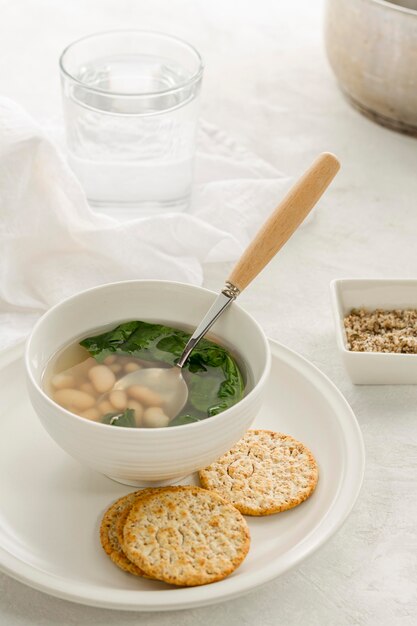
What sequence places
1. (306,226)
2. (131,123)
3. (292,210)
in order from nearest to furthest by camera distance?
1. (292,210)
2. (131,123)
3. (306,226)

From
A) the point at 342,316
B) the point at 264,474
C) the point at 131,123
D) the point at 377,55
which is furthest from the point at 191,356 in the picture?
the point at 377,55

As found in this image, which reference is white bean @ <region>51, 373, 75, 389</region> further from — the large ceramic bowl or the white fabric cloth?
the large ceramic bowl

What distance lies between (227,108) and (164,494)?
109 centimetres

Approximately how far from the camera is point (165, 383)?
0.98 metres

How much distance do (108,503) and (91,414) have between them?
0.09 metres

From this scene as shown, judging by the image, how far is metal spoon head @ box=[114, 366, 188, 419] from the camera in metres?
0.95

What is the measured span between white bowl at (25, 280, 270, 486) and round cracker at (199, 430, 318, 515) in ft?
0.17

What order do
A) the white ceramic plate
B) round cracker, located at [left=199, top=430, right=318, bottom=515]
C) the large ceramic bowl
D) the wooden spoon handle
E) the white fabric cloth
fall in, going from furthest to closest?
the large ceramic bowl, the white fabric cloth, the wooden spoon handle, round cracker, located at [left=199, top=430, right=318, bottom=515], the white ceramic plate

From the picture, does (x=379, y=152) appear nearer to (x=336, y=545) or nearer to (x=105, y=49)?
(x=105, y=49)

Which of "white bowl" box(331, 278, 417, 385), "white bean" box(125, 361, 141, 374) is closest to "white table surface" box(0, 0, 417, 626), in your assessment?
"white bowl" box(331, 278, 417, 385)

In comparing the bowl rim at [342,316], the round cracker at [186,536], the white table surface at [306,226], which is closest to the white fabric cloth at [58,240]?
the white table surface at [306,226]

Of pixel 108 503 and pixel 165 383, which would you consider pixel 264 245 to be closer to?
→ pixel 165 383

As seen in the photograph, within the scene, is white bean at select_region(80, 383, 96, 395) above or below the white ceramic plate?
above

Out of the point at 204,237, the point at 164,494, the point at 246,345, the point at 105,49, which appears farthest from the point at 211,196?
the point at 164,494
